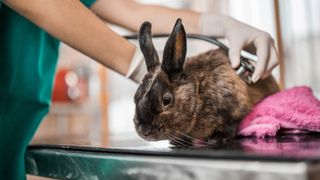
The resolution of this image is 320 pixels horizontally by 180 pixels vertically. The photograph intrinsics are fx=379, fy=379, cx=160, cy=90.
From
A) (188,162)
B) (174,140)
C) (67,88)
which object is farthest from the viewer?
(67,88)

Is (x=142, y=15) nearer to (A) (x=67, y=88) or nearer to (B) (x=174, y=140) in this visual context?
(B) (x=174, y=140)

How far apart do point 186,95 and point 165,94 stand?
0.05 meters

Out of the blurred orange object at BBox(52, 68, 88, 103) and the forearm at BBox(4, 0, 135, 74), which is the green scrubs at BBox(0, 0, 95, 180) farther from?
the blurred orange object at BBox(52, 68, 88, 103)

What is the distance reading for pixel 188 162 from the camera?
1.35ft

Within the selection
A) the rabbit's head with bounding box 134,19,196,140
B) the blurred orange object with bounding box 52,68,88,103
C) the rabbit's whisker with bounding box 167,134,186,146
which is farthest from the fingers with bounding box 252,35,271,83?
the blurred orange object with bounding box 52,68,88,103

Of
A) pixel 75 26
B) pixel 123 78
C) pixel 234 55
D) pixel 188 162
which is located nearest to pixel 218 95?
pixel 234 55

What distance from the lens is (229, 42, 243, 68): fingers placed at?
2.76ft

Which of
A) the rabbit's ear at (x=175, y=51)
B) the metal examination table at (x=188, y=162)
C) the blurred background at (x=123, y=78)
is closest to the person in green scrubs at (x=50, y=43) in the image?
the rabbit's ear at (x=175, y=51)

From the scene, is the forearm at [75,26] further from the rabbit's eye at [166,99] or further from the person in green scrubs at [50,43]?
the rabbit's eye at [166,99]

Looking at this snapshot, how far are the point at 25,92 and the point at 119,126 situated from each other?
1975mm

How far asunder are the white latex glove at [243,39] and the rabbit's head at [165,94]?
0.50 feet

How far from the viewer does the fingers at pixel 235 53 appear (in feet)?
2.76

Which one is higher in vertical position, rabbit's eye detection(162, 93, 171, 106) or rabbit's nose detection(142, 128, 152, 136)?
rabbit's eye detection(162, 93, 171, 106)

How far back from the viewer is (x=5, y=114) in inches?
35.6
